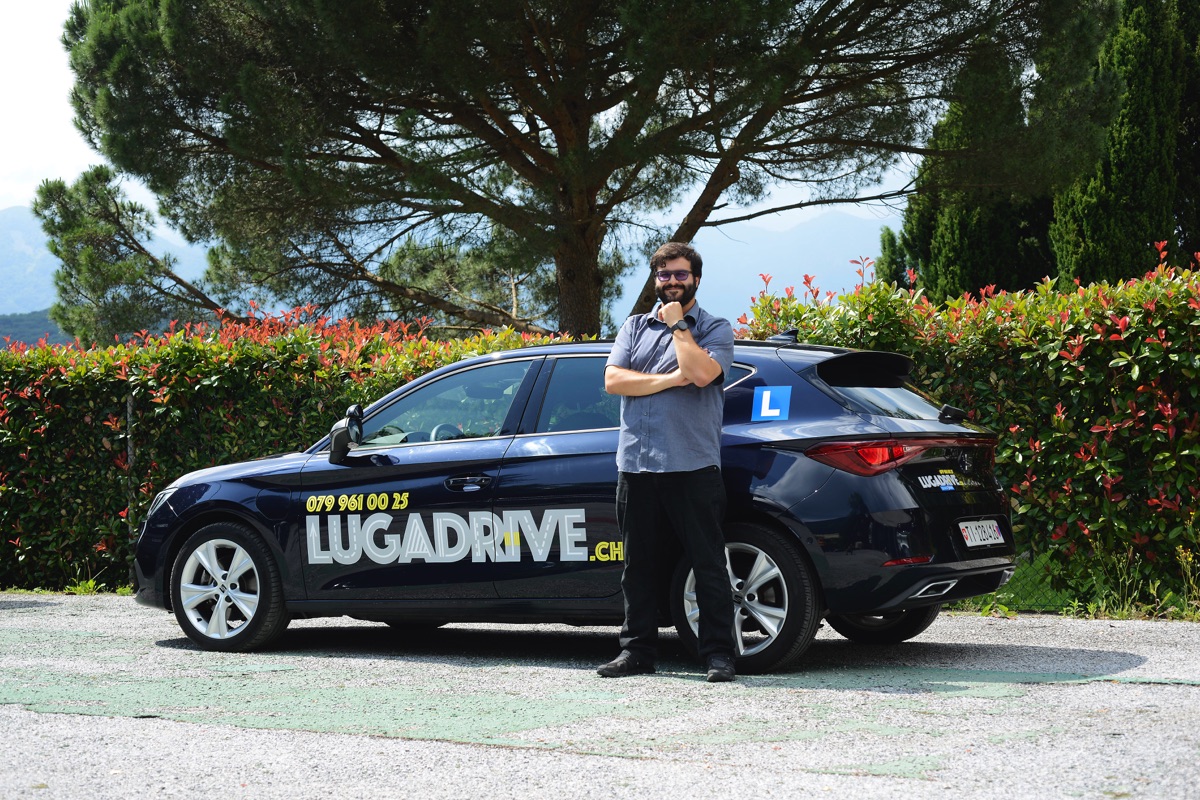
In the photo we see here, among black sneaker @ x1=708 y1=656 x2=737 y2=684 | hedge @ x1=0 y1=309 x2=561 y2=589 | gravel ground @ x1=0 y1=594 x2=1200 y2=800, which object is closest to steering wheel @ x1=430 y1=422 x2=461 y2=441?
gravel ground @ x1=0 y1=594 x2=1200 y2=800

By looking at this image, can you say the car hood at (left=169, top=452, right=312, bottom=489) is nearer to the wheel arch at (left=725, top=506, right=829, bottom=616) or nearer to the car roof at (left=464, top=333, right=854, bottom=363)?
the car roof at (left=464, top=333, right=854, bottom=363)

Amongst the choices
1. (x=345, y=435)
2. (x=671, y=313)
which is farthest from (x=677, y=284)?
(x=345, y=435)

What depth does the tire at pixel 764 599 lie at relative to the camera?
5.82m

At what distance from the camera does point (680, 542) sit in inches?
241

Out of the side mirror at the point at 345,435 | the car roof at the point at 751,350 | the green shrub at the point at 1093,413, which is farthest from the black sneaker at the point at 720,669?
the green shrub at the point at 1093,413

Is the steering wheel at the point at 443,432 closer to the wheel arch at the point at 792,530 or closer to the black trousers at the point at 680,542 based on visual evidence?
the black trousers at the point at 680,542

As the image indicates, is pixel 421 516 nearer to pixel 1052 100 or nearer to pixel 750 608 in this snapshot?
pixel 750 608

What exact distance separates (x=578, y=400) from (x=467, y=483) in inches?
27.5

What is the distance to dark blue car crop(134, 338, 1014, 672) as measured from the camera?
5820 mm

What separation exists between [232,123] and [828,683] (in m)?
14.8

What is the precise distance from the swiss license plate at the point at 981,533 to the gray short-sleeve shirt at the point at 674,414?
120 centimetres

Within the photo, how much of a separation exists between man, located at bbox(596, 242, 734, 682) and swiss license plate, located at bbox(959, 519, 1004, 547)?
113cm

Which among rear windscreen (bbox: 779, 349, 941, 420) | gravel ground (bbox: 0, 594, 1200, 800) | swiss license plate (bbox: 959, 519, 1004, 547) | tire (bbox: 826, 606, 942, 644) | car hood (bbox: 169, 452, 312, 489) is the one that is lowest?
gravel ground (bbox: 0, 594, 1200, 800)

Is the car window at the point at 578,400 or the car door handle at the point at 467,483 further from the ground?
the car window at the point at 578,400
